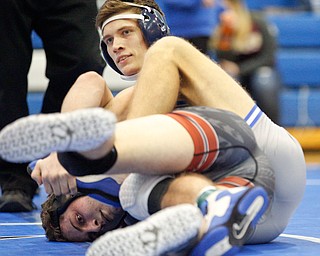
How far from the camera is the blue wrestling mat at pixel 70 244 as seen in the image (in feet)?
9.09

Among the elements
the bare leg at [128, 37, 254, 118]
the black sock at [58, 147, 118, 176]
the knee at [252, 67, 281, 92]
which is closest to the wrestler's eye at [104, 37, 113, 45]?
the bare leg at [128, 37, 254, 118]

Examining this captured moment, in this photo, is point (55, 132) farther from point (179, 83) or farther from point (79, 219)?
point (79, 219)

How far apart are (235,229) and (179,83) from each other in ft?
1.98

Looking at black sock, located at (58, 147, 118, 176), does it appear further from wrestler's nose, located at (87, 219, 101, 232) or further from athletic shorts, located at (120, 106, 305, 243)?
wrestler's nose, located at (87, 219, 101, 232)

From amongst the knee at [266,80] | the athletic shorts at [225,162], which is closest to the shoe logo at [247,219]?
the athletic shorts at [225,162]

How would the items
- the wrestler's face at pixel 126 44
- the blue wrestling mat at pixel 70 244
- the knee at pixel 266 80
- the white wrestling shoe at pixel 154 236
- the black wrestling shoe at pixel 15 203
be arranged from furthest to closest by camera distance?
the knee at pixel 266 80
the black wrestling shoe at pixel 15 203
the wrestler's face at pixel 126 44
the blue wrestling mat at pixel 70 244
the white wrestling shoe at pixel 154 236

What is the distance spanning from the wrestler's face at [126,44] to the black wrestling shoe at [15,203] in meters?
1.02

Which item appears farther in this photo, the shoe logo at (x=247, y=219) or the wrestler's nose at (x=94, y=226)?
the wrestler's nose at (x=94, y=226)

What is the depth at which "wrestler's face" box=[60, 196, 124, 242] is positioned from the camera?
286cm

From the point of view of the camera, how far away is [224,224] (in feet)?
7.05

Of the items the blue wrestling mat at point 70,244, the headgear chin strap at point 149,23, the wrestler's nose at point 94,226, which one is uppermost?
the headgear chin strap at point 149,23

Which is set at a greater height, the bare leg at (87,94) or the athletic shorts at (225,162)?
the athletic shorts at (225,162)

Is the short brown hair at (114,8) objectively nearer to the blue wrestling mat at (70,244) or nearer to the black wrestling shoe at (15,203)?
the blue wrestling mat at (70,244)

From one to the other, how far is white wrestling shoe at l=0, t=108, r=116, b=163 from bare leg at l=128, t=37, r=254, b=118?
0.51 m
